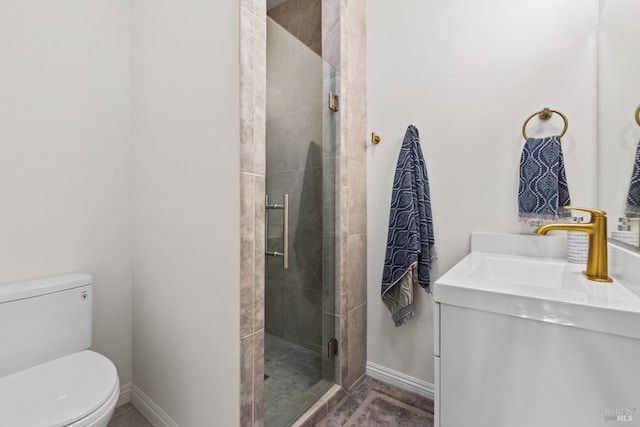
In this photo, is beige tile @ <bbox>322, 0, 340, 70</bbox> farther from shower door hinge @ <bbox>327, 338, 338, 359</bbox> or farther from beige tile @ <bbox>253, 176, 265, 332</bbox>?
shower door hinge @ <bbox>327, 338, 338, 359</bbox>

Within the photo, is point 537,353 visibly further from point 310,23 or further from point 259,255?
point 310,23

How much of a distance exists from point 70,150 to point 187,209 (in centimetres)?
69

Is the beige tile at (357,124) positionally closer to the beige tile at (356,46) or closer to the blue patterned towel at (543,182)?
the beige tile at (356,46)

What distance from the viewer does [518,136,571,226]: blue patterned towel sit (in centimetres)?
116

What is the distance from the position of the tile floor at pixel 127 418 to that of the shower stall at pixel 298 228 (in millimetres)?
730

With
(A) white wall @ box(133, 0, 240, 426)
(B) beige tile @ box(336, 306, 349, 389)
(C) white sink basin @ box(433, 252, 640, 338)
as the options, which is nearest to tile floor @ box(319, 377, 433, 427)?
(B) beige tile @ box(336, 306, 349, 389)

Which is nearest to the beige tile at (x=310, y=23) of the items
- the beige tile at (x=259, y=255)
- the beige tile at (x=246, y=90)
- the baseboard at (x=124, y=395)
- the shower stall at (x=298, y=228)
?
the shower stall at (x=298, y=228)

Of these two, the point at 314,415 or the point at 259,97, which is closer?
the point at 259,97

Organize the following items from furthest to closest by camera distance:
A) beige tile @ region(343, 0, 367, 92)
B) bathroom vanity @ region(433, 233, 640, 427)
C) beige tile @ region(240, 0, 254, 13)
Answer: beige tile @ region(343, 0, 367, 92)
beige tile @ region(240, 0, 254, 13)
bathroom vanity @ region(433, 233, 640, 427)

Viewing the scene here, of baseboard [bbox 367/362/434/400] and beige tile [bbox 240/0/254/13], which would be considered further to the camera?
baseboard [bbox 367/362/434/400]

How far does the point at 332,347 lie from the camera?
4.97 ft

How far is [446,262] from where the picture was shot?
1.49 m

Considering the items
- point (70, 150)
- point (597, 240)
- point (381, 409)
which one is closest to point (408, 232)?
point (597, 240)

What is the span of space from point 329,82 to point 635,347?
4.88ft
